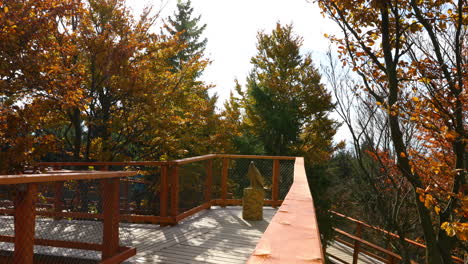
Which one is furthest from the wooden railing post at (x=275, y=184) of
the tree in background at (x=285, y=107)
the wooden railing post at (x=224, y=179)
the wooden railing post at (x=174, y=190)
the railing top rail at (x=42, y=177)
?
the tree in background at (x=285, y=107)

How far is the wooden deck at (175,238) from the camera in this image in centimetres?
430

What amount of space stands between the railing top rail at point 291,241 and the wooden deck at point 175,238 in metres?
3.35

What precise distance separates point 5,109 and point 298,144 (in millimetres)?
16007

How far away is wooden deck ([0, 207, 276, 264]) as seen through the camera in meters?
4.30

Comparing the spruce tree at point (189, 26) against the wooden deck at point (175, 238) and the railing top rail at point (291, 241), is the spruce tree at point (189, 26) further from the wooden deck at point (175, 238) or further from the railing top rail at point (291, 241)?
the railing top rail at point (291, 241)

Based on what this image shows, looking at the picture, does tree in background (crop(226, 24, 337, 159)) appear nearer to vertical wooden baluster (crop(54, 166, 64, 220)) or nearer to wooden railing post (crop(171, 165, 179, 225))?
wooden railing post (crop(171, 165, 179, 225))

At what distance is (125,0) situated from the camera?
1022 cm

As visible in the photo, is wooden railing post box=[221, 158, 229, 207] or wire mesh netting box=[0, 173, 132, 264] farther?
wooden railing post box=[221, 158, 229, 207]

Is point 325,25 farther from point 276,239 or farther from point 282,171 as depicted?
point 276,239

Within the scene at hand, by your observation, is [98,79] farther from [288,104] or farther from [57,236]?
[288,104]

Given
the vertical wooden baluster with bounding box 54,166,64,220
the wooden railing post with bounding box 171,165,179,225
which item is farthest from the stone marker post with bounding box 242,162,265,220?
the vertical wooden baluster with bounding box 54,166,64,220

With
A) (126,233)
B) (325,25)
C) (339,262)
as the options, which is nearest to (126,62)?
(325,25)

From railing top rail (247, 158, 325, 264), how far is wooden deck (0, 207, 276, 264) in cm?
335

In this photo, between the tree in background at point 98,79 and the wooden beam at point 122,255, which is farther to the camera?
the tree in background at point 98,79
